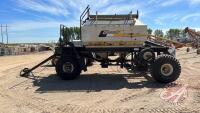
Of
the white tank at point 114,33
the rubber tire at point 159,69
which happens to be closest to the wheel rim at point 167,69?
the rubber tire at point 159,69

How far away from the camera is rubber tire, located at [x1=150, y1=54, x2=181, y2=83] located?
614 inches

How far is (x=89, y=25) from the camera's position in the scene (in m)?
16.7

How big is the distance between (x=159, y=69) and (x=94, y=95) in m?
3.83


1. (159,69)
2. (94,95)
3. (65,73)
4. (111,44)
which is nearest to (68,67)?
(65,73)

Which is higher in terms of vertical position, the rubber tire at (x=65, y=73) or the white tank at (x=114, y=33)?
the white tank at (x=114, y=33)

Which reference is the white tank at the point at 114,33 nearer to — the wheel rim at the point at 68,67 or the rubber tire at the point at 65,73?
the rubber tire at the point at 65,73

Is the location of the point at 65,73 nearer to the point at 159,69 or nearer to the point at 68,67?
the point at 68,67

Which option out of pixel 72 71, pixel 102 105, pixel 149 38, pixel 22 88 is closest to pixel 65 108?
pixel 102 105

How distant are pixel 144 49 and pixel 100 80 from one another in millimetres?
2343

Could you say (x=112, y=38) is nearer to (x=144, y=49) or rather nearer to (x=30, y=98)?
(x=144, y=49)

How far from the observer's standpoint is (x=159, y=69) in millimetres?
15672

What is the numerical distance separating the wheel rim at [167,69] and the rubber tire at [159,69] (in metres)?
0.09

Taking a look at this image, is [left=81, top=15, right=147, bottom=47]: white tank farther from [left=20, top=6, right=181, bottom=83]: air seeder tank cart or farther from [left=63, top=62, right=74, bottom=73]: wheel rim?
[left=63, top=62, right=74, bottom=73]: wheel rim

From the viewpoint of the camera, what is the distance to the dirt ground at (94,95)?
1064cm
